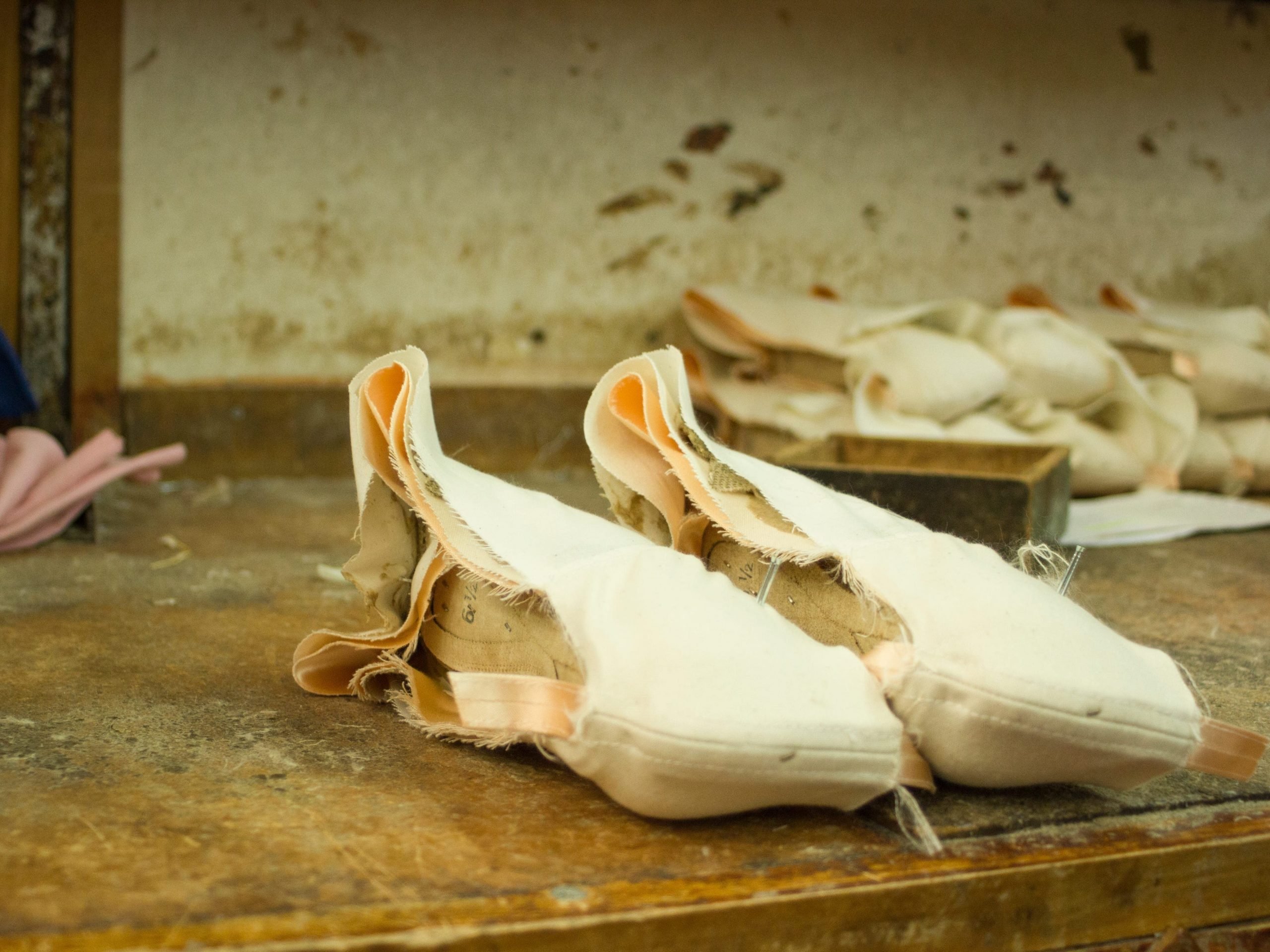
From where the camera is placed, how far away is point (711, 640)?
3.63 ft

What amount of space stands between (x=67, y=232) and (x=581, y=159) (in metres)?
1.32

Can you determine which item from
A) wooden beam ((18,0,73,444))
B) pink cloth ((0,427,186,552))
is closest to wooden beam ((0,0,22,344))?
wooden beam ((18,0,73,444))

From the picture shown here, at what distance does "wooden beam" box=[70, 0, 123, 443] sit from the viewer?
2.94 meters

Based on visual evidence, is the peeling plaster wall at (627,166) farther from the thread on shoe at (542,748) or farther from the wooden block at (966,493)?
the thread on shoe at (542,748)

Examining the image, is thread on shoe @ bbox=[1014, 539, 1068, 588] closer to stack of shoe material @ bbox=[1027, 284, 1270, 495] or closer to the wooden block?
the wooden block

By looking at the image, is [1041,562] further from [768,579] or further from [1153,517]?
[1153,517]

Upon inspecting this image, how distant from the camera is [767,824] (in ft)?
3.81

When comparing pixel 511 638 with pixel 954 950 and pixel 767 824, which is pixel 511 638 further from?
pixel 954 950

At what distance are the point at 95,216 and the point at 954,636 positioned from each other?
8.36 feet

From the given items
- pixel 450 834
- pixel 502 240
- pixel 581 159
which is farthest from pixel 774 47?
pixel 450 834

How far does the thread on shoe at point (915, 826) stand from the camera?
3.65ft

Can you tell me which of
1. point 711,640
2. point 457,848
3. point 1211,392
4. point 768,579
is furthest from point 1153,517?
point 457,848

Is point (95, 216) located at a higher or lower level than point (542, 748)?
higher

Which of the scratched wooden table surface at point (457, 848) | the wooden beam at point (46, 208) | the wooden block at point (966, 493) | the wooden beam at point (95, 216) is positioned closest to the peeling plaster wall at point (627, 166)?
the wooden beam at point (95, 216)
